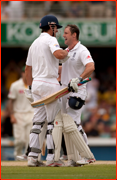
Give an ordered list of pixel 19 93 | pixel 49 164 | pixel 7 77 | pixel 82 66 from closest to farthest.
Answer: pixel 49 164, pixel 82 66, pixel 19 93, pixel 7 77

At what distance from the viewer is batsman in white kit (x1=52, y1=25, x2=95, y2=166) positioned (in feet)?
19.6

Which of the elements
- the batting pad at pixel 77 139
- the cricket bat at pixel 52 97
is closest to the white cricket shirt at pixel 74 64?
the cricket bat at pixel 52 97

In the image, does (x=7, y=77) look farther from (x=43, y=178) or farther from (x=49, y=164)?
(x=43, y=178)

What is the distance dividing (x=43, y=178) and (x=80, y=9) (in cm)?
1082

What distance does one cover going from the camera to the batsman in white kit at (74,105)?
5961 mm

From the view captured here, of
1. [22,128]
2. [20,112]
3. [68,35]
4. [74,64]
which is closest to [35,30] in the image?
[20,112]

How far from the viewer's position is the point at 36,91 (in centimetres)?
606

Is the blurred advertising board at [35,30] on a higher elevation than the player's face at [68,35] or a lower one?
higher

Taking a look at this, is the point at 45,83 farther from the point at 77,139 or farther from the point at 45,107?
the point at 77,139

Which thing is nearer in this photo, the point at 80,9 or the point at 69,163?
the point at 69,163

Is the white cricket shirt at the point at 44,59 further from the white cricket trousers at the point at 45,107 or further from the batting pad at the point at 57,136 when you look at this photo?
the batting pad at the point at 57,136

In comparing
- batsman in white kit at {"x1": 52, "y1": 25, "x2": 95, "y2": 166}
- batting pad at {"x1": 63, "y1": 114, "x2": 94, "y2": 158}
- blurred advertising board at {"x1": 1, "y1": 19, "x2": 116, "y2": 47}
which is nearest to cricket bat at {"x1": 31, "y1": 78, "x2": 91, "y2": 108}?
batsman in white kit at {"x1": 52, "y1": 25, "x2": 95, "y2": 166}

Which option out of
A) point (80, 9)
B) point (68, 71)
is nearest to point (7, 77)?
point (80, 9)

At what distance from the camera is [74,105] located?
20.1 ft
